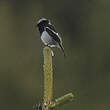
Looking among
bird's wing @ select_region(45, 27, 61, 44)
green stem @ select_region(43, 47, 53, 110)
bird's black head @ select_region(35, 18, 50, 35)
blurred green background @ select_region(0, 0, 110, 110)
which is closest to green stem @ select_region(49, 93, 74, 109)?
green stem @ select_region(43, 47, 53, 110)

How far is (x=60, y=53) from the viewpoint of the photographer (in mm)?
21141

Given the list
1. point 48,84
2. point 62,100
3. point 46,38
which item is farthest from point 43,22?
point 62,100

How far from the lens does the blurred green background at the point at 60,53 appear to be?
20750 millimetres

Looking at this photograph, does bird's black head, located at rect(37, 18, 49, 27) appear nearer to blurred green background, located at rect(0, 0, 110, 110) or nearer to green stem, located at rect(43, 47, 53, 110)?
green stem, located at rect(43, 47, 53, 110)

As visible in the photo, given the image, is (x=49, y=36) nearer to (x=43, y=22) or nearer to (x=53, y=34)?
(x=53, y=34)

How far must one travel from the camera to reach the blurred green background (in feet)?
68.1

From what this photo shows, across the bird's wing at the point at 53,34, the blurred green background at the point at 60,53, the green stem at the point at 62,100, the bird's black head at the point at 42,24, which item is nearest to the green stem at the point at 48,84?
the green stem at the point at 62,100

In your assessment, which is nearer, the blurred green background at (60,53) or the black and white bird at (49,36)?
the black and white bird at (49,36)

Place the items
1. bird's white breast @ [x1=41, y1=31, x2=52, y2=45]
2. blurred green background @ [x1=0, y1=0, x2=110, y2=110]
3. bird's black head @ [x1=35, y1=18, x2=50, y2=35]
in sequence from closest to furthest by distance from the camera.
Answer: bird's white breast @ [x1=41, y1=31, x2=52, y2=45] → bird's black head @ [x1=35, y1=18, x2=50, y2=35] → blurred green background @ [x1=0, y1=0, x2=110, y2=110]

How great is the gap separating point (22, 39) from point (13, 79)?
5.41 feet

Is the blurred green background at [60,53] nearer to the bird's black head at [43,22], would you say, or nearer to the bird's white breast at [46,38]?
the bird's black head at [43,22]

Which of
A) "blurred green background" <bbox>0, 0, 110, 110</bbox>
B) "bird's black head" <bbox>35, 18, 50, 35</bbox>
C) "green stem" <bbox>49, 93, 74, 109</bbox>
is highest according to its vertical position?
"blurred green background" <bbox>0, 0, 110, 110</bbox>

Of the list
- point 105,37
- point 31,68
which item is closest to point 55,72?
point 31,68

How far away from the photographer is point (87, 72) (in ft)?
72.2
